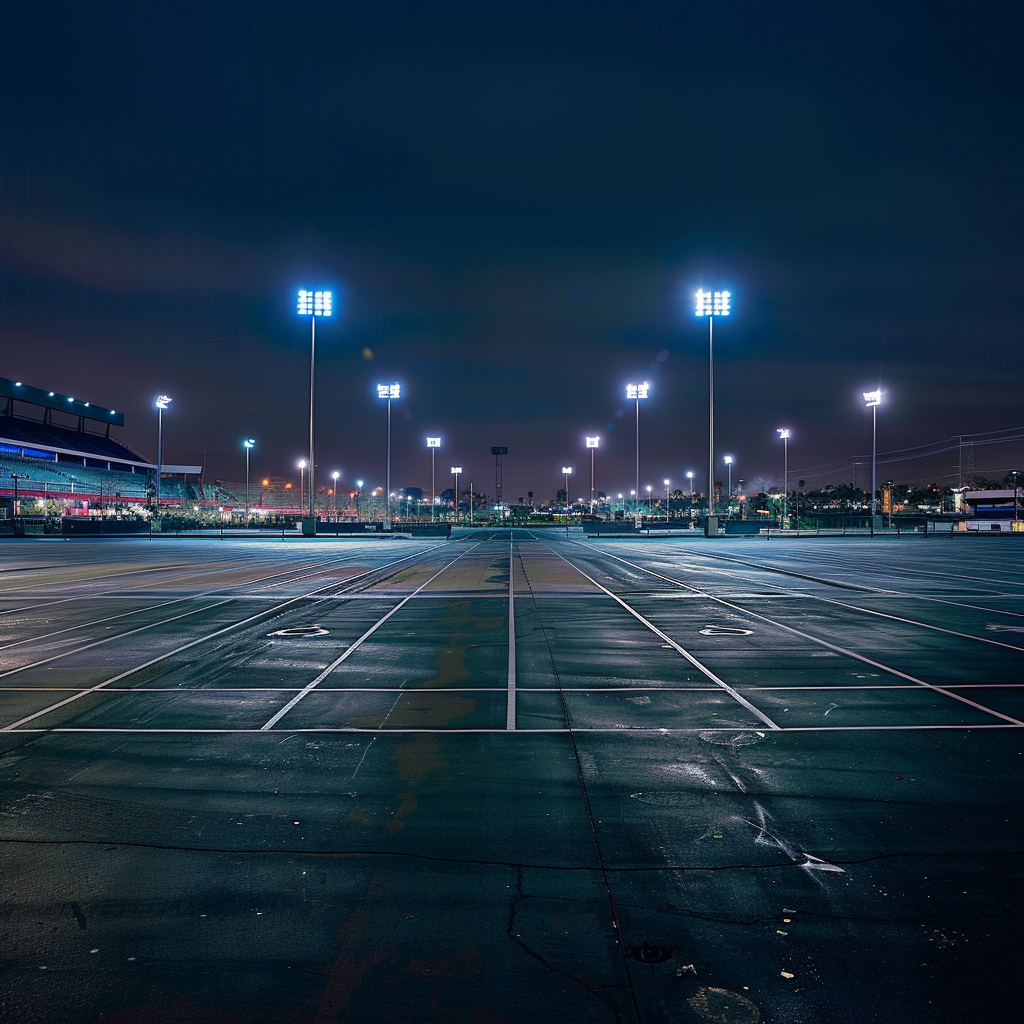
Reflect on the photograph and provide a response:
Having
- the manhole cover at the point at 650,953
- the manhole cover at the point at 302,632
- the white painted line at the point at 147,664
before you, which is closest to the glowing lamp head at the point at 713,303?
the white painted line at the point at 147,664

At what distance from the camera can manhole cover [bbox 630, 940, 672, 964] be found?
3656 millimetres

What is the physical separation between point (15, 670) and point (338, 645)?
16.1 ft

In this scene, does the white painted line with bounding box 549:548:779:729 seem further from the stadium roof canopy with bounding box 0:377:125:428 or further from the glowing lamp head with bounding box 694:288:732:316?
the stadium roof canopy with bounding box 0:377:125:428

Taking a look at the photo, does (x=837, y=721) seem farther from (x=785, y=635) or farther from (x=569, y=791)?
(x=785, y=635)

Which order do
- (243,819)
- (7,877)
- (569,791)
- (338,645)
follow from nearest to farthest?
1. (7,877)
2. (243,819)
3. (569,791)
4. (338,645)

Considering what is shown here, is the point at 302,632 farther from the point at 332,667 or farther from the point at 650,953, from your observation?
the point at 650,953

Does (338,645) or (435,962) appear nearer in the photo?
(435,962)

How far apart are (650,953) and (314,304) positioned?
59520mm

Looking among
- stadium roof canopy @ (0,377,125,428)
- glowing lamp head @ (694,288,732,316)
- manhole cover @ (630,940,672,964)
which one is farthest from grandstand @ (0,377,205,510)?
manhole cover @ (630,940,672,964)

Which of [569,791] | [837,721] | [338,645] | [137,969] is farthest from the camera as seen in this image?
[338,645]

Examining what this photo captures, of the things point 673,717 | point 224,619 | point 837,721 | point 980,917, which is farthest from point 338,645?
point 980,917

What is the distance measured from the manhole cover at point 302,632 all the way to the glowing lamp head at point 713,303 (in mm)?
48438

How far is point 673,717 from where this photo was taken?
322 inches

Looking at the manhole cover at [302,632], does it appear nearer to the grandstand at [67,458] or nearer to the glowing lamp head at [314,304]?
the glowing lamp head at [314,304]
